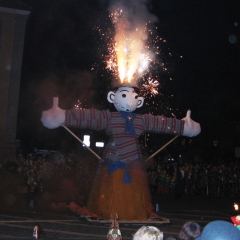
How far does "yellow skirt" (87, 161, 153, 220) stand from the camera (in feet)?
30.8

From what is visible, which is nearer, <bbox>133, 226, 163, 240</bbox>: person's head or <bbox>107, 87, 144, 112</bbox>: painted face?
<bbox>133, 226, 163, 240</bbox>: person's head

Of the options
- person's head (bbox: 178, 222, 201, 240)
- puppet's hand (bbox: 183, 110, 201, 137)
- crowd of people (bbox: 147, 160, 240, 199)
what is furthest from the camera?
crowd of people (bbox: 147, 160, 240, 199)

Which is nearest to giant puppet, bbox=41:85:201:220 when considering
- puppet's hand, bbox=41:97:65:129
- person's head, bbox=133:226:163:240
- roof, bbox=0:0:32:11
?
puppet's hand, bbox=41:97:65:129

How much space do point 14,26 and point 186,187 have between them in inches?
522

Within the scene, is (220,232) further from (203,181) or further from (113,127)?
(203,181)

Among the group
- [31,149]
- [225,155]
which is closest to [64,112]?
[31,149]

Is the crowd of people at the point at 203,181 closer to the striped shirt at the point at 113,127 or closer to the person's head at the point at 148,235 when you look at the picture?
the striped shirt at the point at 113,127

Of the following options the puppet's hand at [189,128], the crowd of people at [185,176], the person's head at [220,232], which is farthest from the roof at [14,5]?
the person's head at [220,232]

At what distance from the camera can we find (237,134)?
1726 inches

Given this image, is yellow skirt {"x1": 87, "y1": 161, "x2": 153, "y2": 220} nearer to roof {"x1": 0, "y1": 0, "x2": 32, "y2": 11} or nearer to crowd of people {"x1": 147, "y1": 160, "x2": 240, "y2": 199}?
crowd of people {"x1": 147, "y1": 160, "x2": 240, "y2": 199}

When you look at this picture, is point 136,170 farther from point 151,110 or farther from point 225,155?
point 225,155

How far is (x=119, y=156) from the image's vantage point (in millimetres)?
9531

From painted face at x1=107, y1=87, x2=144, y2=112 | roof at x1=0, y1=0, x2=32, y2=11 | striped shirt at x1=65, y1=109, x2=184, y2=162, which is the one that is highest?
roof at x1=0, y1=0, x2=32, y2=11

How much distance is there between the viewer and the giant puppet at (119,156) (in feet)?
30.9
